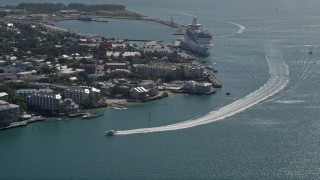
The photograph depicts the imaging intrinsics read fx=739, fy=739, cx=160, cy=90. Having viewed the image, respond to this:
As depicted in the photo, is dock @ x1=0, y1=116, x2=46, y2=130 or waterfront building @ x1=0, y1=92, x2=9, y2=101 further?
waterfront building @ x1=0, y1=92, x2=9, y2=101

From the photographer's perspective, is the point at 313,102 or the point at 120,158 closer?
the point at 120,158

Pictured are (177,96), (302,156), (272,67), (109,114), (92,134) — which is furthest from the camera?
(272,67)

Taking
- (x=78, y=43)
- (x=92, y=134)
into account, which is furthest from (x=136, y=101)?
(x=78, y=43)

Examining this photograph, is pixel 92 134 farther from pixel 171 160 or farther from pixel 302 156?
pixel 302 156

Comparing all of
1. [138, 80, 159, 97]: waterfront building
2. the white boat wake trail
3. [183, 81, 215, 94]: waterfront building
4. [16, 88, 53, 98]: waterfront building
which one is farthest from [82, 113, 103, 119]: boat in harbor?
[183, 81, 215, 94]: waterfront building

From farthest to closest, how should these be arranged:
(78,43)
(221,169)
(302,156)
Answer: (78,43), (302,156), (221,169)

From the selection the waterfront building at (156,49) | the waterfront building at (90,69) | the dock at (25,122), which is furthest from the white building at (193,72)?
the dock at (25,122)

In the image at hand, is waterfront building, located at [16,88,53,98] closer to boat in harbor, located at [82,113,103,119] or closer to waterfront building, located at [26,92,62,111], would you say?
waterfront building, located at [26,92,62,111]
